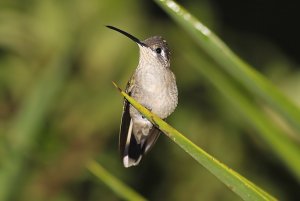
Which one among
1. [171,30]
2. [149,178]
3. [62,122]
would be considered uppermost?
[171,30]

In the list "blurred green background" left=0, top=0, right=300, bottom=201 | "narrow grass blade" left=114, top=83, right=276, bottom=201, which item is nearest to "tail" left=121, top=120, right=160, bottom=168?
"blurred green background" left=0, top=0, right=300, bottom=201

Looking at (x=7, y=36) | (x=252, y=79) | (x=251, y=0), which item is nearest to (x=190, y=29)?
(x=252, y=79)

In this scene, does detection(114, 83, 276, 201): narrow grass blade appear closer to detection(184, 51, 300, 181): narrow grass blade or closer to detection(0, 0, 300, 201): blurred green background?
detection(184, 51, 300, 181): narrow grass blade

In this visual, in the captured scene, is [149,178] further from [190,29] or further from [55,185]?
[190,29]

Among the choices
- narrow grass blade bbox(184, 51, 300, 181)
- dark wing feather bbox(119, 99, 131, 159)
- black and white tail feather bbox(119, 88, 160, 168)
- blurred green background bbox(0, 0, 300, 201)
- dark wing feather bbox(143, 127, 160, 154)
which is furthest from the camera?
blurred green background bbox(0, 0, 300, 201)

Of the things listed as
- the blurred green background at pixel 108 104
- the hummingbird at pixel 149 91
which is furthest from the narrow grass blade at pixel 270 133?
the blurred green background at pixel 108 104

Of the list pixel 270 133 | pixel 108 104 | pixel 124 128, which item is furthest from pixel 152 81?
pixel 270 133

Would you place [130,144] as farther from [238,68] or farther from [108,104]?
[238,68]
